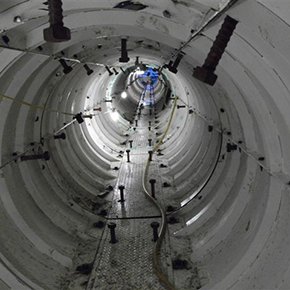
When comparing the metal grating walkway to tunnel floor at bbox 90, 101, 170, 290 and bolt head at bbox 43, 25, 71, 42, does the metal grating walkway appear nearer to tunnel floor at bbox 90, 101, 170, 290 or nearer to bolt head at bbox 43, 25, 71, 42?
tunnel floor at bbox 90, 101, 170, 290

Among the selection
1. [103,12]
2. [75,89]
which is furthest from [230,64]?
[75,89]

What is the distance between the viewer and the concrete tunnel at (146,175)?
2342 mm

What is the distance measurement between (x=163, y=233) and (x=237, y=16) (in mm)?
3174

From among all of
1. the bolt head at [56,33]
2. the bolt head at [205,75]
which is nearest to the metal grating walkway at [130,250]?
the bolt head at [205,75]

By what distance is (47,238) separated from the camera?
3.98 metres

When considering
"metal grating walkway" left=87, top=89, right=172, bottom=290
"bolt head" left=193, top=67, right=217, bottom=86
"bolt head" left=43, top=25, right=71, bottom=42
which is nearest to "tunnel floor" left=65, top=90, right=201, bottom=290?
"metal grating walkway" left=87, top=89, right=172, bottom=290

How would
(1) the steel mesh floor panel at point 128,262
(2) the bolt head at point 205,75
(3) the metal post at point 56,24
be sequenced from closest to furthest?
(3) the metal post at point 56,24
(2) the bolt head at point 205,75
(1) the steel mesh floor panel at point 128,262

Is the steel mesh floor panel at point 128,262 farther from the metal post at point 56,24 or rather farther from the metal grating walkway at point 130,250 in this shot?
the metal post at point 56,24

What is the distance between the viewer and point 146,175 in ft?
23.2

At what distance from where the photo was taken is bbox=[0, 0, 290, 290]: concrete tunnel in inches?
92.2

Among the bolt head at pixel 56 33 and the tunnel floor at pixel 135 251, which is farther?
the tunnel floor at pixel 135 251

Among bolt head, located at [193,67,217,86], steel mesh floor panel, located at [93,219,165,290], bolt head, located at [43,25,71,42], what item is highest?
bolt head, located at [43,25,71,42]

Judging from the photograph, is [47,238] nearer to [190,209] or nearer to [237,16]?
[190,209]

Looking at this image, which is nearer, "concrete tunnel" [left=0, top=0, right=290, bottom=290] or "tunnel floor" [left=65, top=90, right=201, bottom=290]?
"concrete tunnel" [left=0, top=0, right=290, bottom=290]
